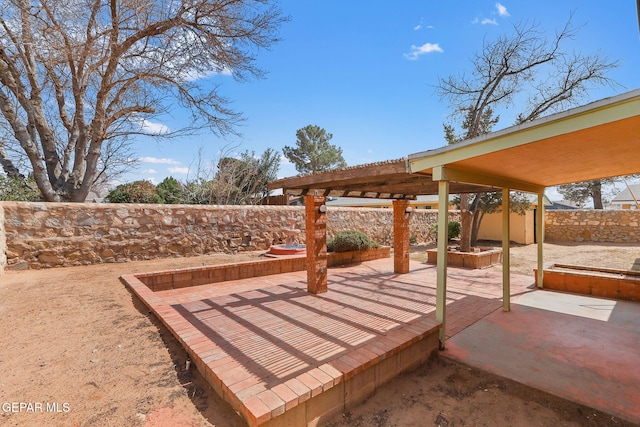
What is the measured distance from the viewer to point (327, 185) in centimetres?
544

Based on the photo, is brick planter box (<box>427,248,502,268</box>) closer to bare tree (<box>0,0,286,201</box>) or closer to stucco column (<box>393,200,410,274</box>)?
stucco column (<box>393,200,410,274</box>)

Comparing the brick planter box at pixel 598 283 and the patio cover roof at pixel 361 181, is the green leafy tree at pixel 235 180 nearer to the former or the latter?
the patio cover roof at pixel 361 181

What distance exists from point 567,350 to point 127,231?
915 cm

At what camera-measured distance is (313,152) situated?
29625mm

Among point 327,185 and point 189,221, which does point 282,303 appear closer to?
point 327,185

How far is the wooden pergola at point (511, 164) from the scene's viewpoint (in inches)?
103

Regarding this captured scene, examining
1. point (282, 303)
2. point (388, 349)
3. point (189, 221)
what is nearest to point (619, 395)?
point (388, 349)

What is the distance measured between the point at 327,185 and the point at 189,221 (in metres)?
5.17

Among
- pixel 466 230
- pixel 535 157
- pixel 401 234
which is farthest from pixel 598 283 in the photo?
pixel 535 157

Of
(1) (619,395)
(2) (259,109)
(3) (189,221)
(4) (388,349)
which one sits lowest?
(1) (619,395)

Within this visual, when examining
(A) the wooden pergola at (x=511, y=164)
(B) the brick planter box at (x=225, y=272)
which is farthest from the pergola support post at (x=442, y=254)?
(B) the brick planter box at (x=225, y=272)

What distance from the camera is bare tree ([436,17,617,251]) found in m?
10.5

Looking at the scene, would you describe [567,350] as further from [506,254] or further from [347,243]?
[347,243]

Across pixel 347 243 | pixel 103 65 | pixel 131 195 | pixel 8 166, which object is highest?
pixel 103 65
